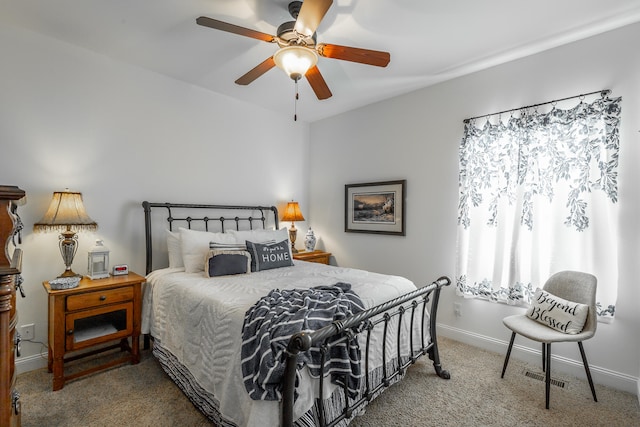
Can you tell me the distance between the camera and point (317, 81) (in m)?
2.34

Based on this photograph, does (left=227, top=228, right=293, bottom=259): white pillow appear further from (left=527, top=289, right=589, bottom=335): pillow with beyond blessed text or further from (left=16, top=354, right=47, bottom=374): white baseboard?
(left=527, top=289, right=589, bottom=335): pillow with beyond blessed text

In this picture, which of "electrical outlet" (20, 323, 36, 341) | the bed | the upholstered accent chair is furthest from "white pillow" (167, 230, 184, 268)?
the upholstered accent chair

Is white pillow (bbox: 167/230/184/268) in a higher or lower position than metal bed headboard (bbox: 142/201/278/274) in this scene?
lower

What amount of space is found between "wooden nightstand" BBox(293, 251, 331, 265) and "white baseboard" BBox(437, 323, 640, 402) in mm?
1658

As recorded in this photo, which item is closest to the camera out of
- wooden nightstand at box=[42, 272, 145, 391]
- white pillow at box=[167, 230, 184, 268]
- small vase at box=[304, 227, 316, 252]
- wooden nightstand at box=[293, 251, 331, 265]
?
wooden nightstand at box=[42, 272, 145, 391]

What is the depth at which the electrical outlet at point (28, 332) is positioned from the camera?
241 cm

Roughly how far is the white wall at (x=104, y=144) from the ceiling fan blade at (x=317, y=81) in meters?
1.66

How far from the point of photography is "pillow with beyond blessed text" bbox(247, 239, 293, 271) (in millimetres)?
2865

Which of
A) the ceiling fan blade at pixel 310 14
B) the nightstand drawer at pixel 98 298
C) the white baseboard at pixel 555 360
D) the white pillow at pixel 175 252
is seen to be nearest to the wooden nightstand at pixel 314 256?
Result: the white pillow at pixel 175 252

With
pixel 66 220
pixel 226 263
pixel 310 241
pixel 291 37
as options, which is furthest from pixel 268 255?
pixel 291 37

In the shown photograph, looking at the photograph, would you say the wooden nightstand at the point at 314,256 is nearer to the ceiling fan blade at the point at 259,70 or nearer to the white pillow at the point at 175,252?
the white pillow at the point at 175,252

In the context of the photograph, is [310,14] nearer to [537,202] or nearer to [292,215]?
[537,202]

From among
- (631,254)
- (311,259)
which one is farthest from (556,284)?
(311,259)

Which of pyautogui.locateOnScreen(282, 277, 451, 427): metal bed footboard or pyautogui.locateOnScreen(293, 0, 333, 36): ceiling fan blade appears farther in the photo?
pyautogui.locateOnScreen(293, 0, 333, 36): ceiling fan blade
